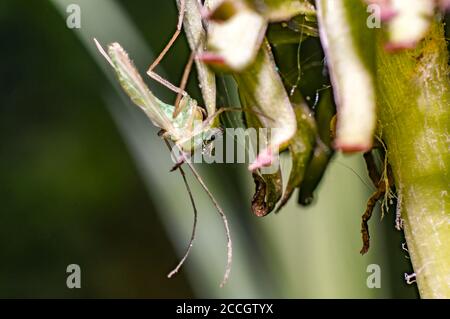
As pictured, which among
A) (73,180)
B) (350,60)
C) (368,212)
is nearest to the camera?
(350,60)

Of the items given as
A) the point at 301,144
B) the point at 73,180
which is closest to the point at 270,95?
the point at 301,144

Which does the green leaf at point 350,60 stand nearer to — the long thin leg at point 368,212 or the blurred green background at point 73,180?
the long thin leg at point 368,212

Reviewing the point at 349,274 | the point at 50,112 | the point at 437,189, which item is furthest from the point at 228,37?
the point at 50,112

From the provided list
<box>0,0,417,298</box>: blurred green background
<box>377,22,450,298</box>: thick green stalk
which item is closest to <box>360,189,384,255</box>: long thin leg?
<box>377,22,450,298</box>: thick green stalk

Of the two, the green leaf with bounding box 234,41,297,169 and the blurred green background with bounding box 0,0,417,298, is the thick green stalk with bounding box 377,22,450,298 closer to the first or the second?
the green leaf with bounding box 234,41,297,169

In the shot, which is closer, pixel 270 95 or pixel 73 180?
pixel 270 95

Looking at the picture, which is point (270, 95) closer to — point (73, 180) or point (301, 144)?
point (301, 144)

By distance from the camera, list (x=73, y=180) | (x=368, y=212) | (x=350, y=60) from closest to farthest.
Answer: (x=350, y=60) < (x=368, y=212) < (x=73, y=180)
